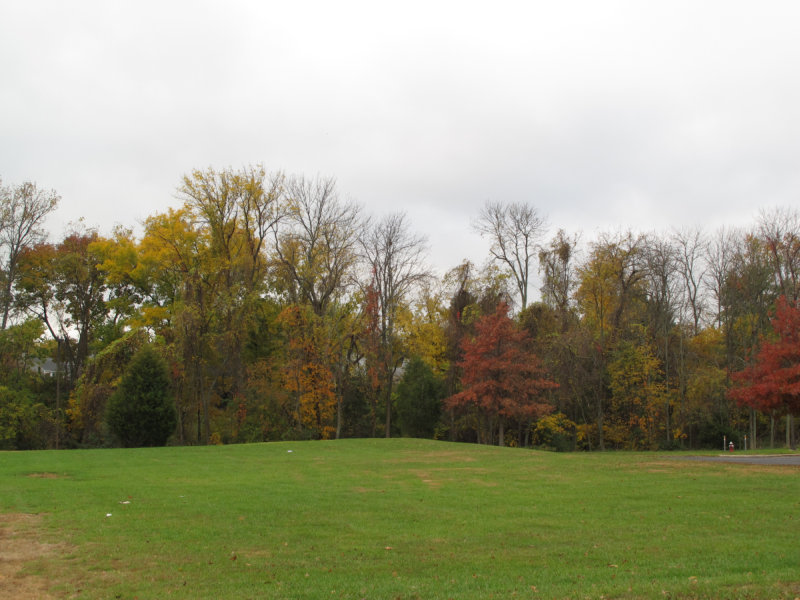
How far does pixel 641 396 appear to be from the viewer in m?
42.6

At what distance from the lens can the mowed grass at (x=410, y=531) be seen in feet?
24.5

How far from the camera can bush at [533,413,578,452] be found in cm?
4003

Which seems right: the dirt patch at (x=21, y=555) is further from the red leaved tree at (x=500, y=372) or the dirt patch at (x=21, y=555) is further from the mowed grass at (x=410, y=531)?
the red leaved tree at (x=500, y=372)

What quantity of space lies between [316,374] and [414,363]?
21.5 feet

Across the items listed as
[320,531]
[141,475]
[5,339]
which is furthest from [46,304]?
[320,531]

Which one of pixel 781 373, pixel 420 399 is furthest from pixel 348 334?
pixel 781 373

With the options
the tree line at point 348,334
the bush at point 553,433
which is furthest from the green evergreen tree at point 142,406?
the bush at point 553,433

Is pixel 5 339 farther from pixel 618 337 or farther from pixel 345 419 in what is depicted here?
pixel 618 337

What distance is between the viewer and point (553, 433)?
4081 cm

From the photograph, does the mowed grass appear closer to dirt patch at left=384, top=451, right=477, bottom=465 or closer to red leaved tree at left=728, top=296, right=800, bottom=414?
dirt patch at left=384, top=451, right=477, bottom=465

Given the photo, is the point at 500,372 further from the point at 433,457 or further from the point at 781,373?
the point at 781,373

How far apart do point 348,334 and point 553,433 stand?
1499cm

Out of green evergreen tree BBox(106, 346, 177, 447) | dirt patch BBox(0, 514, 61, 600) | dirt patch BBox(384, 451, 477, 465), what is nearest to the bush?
dirt patch BBox(384, 451, 477, 465)

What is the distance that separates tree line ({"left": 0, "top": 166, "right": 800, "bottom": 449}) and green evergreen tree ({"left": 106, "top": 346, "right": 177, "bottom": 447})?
13.6 feet
